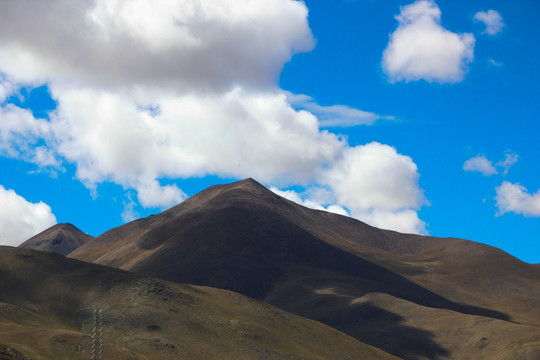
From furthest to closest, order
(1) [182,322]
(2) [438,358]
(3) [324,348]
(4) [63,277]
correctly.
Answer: (2) [438,358], (4) [63,277], (3) [324,348], (1) [182,322]

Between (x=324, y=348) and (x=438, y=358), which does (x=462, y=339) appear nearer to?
(x=438, y=358)

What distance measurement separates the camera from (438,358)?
7490 inches

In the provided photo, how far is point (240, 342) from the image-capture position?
131125 millimetres

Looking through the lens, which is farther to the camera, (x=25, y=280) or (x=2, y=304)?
(x=25, y=280)

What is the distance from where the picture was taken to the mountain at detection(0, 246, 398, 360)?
112m

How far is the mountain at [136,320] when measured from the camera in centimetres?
11223

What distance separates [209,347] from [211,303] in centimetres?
2577

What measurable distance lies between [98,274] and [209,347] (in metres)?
47.4

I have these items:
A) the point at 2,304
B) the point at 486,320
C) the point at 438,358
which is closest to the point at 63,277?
the point at 2,304

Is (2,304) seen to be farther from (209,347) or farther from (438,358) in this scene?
(438,358)

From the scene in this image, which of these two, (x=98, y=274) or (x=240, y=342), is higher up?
(x=98, y=274)

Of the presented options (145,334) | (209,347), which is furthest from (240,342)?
(145,334)

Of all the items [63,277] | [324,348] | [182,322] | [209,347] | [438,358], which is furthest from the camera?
[438,358]

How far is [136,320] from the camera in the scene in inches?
5276
